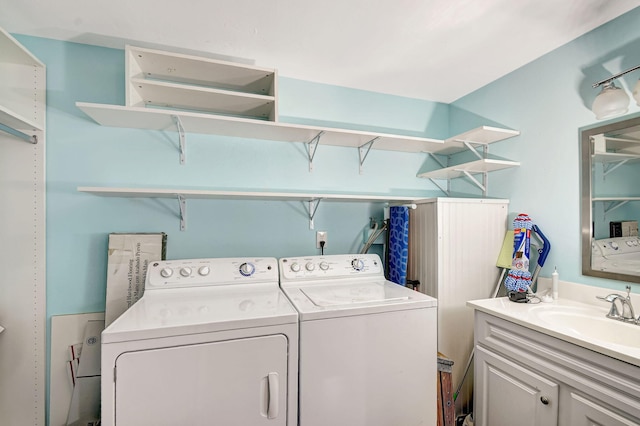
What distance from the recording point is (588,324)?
143cm

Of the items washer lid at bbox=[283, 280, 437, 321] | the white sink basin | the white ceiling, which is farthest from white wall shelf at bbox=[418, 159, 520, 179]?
washer lid at bbox=[283, 280, 437, 321]

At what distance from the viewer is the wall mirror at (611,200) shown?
1.42 meters

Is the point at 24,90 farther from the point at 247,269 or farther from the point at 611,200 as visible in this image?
the point at 611,200

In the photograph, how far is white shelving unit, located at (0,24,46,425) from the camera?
1.59 m

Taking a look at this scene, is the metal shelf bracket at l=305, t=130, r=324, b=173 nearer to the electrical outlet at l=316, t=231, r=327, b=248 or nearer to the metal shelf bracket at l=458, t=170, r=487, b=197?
the electrical outlet at l=316, t=231, r=327, b=248

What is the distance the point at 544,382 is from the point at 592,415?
7.0 inches

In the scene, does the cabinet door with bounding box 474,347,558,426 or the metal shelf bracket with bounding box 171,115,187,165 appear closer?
the cabinet door with bounding box 474,347,558,426

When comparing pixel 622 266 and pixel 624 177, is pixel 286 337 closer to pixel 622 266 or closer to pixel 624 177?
pixel 622 266

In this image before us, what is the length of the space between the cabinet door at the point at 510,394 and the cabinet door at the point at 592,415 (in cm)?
7

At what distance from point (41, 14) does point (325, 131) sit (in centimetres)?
157

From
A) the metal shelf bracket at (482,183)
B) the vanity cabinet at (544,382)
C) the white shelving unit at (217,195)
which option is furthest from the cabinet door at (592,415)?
the metal shelf bracket at (482,183)

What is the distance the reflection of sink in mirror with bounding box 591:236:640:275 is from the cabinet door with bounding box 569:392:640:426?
0.71 meters

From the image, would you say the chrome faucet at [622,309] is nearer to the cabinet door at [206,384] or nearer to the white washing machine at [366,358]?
the white washing machine at [366,358]

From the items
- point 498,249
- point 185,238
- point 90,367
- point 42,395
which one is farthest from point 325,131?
point 42,395
